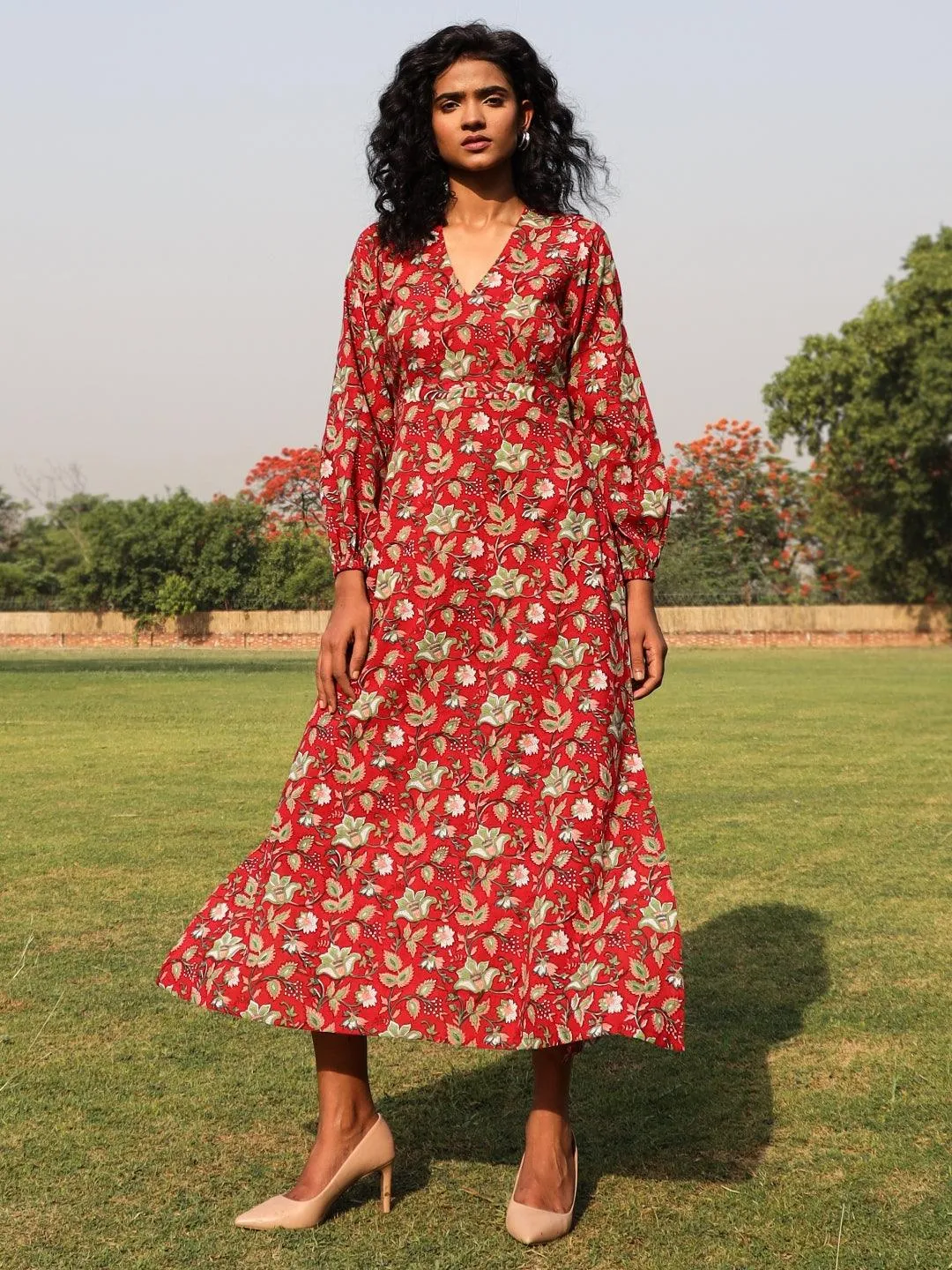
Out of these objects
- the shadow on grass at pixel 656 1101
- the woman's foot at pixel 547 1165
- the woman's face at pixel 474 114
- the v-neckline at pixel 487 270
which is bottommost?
the shadow on grass at pixel 656 1101

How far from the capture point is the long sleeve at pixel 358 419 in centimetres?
287

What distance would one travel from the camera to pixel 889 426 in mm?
41219

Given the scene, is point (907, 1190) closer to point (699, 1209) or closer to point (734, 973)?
point (699, 1209)

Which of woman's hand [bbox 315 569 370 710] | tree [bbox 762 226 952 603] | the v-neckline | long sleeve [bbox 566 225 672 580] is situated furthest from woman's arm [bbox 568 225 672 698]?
tree [bbox 762 226 952 603]

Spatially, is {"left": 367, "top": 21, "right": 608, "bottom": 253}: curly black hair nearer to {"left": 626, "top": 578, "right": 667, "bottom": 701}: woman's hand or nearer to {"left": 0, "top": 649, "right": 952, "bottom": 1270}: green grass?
{"left": 626, "top": 578, "right": 667, "bottom": 701}: woman's hand

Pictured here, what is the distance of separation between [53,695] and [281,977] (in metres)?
17.3

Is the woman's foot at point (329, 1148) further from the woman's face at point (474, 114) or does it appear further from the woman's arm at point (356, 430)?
the woman's face at point (474, 114)

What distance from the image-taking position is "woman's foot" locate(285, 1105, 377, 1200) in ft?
8.88

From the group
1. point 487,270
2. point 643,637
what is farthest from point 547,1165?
point 487,270

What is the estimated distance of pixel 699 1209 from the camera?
9.06 feet

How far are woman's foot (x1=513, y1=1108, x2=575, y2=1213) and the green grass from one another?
0.23 ft

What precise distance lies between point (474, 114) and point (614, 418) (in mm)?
631

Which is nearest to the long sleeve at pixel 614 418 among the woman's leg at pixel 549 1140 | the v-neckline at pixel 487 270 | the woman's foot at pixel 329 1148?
the v-neckline at pixel 487 270

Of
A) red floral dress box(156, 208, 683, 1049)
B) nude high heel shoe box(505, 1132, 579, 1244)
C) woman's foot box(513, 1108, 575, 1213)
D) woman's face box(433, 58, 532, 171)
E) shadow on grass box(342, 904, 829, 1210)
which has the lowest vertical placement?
shadow on grass box(342, 904, 829, 1210)
